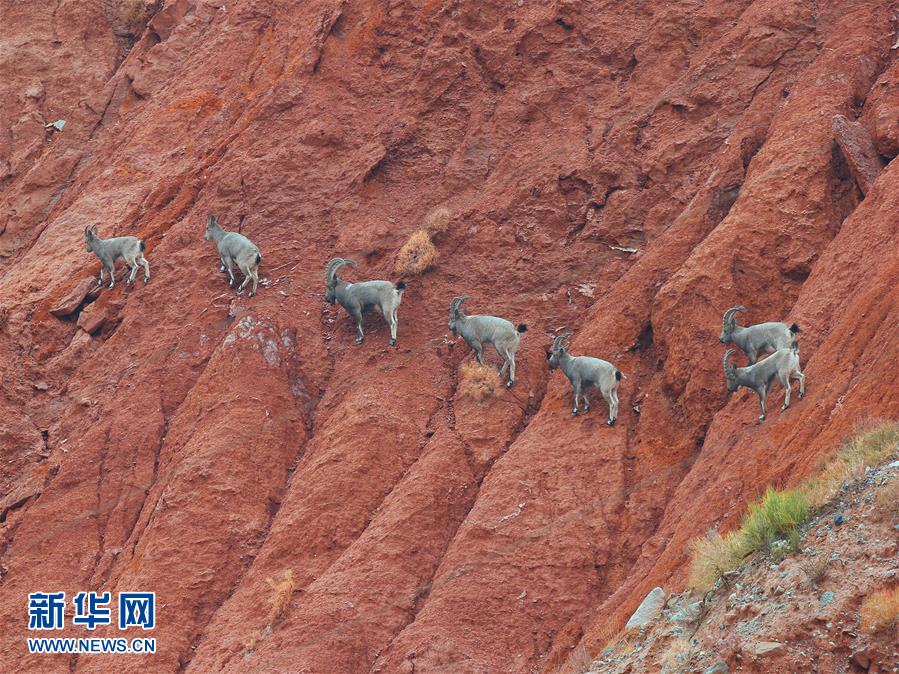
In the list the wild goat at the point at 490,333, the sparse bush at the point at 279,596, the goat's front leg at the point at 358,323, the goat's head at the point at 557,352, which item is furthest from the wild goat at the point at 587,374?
the sparse bush at the point at 279,596

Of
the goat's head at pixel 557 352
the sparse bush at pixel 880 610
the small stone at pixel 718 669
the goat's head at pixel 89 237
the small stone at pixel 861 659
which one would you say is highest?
the goat's head at pixel 89 237

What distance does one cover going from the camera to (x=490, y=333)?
23266 mm

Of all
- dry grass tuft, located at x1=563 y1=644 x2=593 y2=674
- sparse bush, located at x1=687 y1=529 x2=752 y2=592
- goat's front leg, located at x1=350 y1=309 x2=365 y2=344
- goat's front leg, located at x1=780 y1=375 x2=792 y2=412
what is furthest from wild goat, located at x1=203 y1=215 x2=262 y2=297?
sparse bush, located at x1=687 y1=529 x2=752 y2=592

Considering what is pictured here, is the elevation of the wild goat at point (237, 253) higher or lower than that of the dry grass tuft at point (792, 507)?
higher

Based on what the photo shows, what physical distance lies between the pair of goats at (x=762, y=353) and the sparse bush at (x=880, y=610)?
21.2ft

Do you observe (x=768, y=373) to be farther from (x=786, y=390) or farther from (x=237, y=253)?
(x=237, y=253)

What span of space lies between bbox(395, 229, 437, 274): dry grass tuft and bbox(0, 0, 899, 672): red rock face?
395mm

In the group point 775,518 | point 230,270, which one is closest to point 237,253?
point 230,270

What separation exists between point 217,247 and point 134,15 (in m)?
13.1

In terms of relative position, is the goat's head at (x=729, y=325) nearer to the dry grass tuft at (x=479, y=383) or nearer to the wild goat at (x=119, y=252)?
the dry grass tuft at (x=479, y=383)

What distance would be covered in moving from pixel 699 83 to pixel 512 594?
43.1 ft

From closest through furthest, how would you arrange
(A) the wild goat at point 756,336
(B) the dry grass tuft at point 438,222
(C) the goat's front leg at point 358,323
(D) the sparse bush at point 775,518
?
(D) the sparse bush at point 775,518, (A) the wild goat at point 756,336, (C) the goat's front leg at point 358,323, (B) the dry grass tuft at point 438,222

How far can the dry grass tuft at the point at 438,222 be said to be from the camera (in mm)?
26844

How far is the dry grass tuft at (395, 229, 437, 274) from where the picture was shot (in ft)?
86.1
